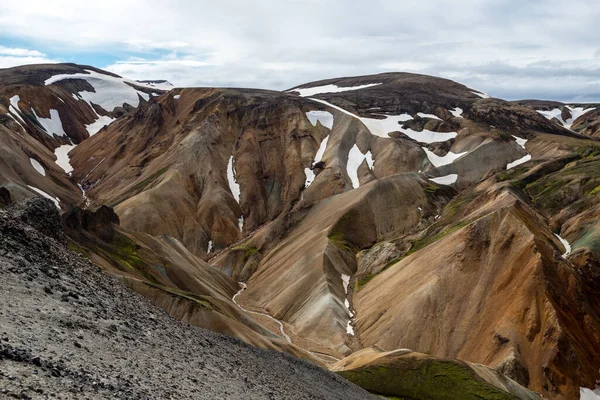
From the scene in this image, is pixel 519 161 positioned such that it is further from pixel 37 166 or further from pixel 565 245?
pixel 37 166

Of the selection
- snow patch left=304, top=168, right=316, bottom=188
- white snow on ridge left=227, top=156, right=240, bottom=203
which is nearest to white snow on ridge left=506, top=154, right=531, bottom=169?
snow patch left=304, top=168, right=316, bottom=188

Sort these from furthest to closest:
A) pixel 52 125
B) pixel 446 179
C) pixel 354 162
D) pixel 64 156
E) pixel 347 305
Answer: pixel 52 125 < pixel 64 156 < pixel 354 162 < pixel 446 179 < pixel 347 305

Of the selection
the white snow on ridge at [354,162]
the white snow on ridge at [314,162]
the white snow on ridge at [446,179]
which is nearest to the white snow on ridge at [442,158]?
the white snow on ridge at [446,179]

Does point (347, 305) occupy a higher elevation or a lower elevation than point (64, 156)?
lower

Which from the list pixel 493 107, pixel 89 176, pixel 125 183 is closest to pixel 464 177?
pixel 493 107

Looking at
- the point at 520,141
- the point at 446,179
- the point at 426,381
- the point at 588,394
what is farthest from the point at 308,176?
the point at 426,381

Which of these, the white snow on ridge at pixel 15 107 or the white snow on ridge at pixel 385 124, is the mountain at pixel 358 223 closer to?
the white snow on ridge at pixel 385 124
